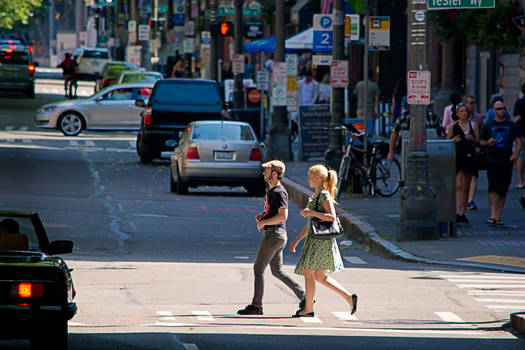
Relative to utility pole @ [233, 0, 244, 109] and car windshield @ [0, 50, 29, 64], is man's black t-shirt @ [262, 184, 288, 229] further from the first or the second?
car windshield @ [0, 50, 29, 64]

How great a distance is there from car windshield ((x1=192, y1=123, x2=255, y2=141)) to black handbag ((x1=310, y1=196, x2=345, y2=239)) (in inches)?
493

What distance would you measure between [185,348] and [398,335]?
77.5 inches

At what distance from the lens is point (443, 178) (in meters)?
17.2

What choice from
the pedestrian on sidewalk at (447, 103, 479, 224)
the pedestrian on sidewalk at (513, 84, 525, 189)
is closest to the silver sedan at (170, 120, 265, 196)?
the pedestrian on sidewalk at (513, 84, 525, 189)

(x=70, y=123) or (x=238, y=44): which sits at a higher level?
(x=238, y=44)

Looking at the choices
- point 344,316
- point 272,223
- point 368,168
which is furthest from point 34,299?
point 368,168

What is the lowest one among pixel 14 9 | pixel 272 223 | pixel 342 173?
pixel 342 173

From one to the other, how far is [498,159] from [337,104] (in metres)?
5.98

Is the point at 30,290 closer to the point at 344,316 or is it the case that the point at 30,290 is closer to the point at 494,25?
the point at 344,316

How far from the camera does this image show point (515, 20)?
26578 mm

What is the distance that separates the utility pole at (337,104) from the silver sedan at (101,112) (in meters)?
13.3

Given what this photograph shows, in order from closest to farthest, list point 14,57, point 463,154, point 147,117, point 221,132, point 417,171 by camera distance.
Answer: point 417,171 → point 463,154 → point 221,132 → point 147,117 → point 14,57

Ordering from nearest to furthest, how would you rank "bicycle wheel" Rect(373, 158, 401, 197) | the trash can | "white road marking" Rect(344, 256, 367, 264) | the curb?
the curb → "white road marking" Rect(344, 256, 367, 264) → the trash can → "bicycle wheel" Rect(373, 158, 401, 197)

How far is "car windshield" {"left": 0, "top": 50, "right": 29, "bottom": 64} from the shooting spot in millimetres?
53375
